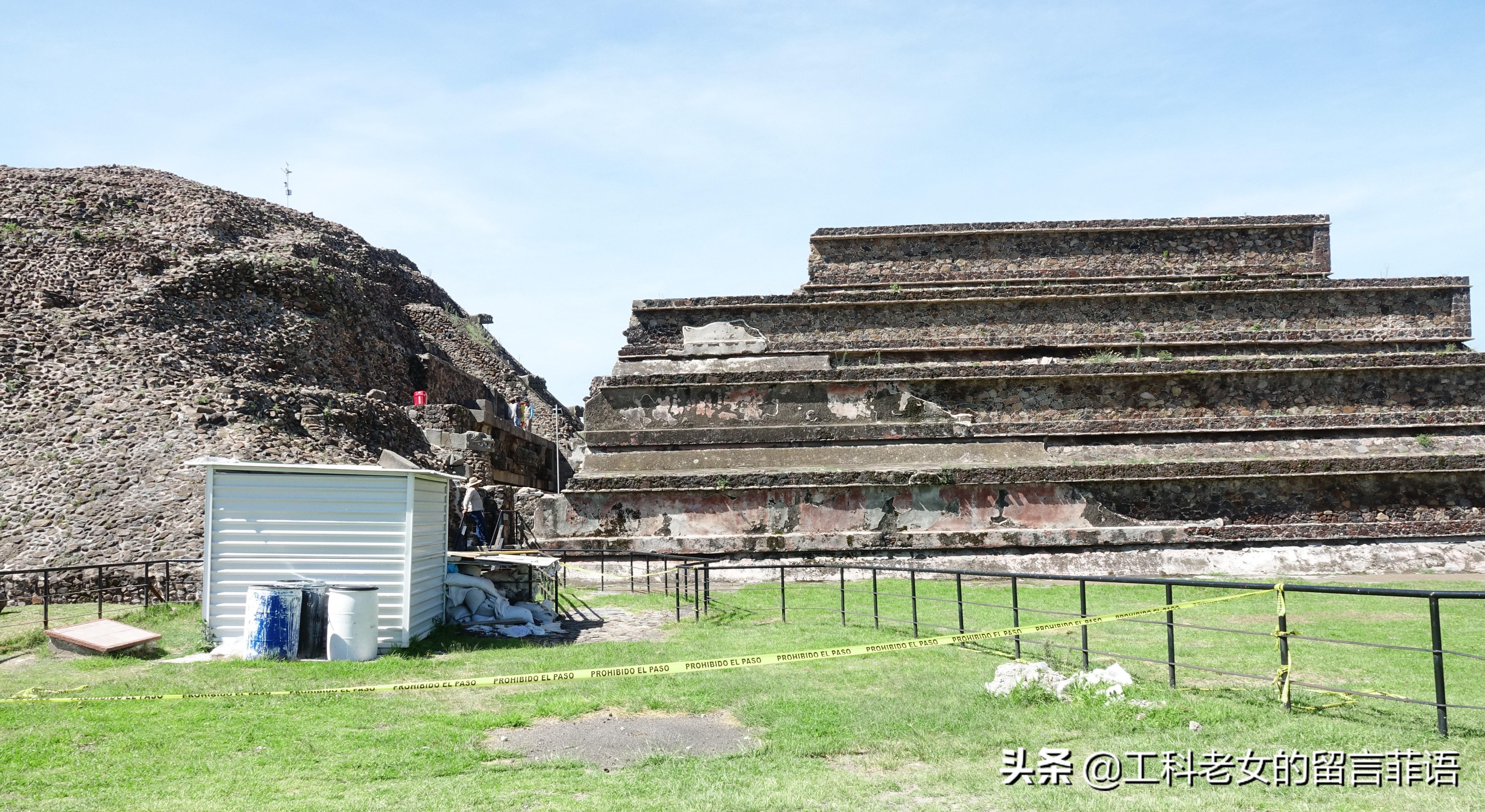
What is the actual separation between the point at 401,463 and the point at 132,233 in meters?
19.3

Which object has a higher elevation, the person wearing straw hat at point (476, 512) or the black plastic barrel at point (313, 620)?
the person wearing straw hat at point (476, 512)

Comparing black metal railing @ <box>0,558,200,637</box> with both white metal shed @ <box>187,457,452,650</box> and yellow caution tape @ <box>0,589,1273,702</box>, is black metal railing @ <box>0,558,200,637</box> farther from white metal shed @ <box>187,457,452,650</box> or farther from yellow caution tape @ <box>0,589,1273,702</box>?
yellow caution tape @ <box>0,589,1273,702</box>

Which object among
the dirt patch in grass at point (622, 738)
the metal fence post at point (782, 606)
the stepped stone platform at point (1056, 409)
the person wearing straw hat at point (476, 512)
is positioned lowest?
the dirt patch in grass at point (622, 738)

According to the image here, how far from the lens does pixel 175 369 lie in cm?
2248

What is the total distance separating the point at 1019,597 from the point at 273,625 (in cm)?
851

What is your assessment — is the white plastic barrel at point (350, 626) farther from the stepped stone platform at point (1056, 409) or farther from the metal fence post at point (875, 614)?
the metal fence post at point (875, 614)

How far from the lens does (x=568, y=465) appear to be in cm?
3744

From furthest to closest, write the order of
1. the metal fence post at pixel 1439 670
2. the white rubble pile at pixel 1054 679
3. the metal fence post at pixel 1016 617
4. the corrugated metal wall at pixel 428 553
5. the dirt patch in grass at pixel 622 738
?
the corrugated metal wall at pixel 428 553
the metal fence post at pixel 1016 617
the white rubble pile at pixel 1054 679
the dirt patch in grass at pixel 622 738
the metal fence post at pixel 1439 670

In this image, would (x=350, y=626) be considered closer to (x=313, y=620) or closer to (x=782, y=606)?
(x=313, y=620)

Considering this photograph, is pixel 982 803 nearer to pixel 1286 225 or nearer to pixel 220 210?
pixel 1286 225

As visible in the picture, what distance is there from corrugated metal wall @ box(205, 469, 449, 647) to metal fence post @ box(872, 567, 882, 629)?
4.81m

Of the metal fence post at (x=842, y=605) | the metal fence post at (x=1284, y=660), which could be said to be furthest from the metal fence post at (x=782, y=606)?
the metal fence post at (x=1284, y=660)

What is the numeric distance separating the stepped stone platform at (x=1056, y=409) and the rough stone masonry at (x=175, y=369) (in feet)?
26.4

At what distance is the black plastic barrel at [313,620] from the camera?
984cm
